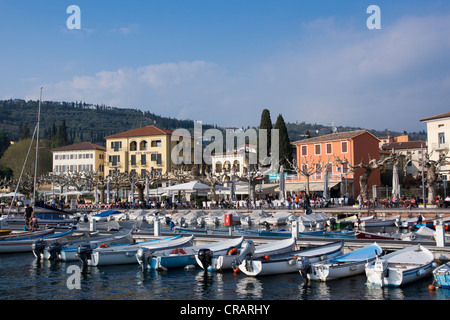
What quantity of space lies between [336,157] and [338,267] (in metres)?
39.1

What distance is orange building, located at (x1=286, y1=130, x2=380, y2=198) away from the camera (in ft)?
176

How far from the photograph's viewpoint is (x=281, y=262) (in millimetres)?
16422

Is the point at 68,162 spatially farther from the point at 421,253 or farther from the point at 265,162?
the point at 421,253

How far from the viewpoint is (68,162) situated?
86500 mm

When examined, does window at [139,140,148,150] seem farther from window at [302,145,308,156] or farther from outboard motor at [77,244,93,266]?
outboard motor at [77,244,93,266]

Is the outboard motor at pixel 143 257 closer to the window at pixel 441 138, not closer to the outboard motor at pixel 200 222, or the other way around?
the outboard motor at pixel 200 222

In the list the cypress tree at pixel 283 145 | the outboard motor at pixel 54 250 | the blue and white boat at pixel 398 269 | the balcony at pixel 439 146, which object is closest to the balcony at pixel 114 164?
the cypress tree at pixel 283 145

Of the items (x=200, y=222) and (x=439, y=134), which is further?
(x=439, y=134)

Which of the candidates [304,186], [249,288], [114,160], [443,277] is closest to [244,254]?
[249,288]

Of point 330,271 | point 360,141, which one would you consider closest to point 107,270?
point 330,271

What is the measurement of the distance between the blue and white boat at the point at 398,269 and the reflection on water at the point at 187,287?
0.78 ft

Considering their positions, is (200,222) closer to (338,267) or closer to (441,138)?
(338,267)

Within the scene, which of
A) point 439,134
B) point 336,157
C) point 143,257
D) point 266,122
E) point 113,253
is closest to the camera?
point 143,257
